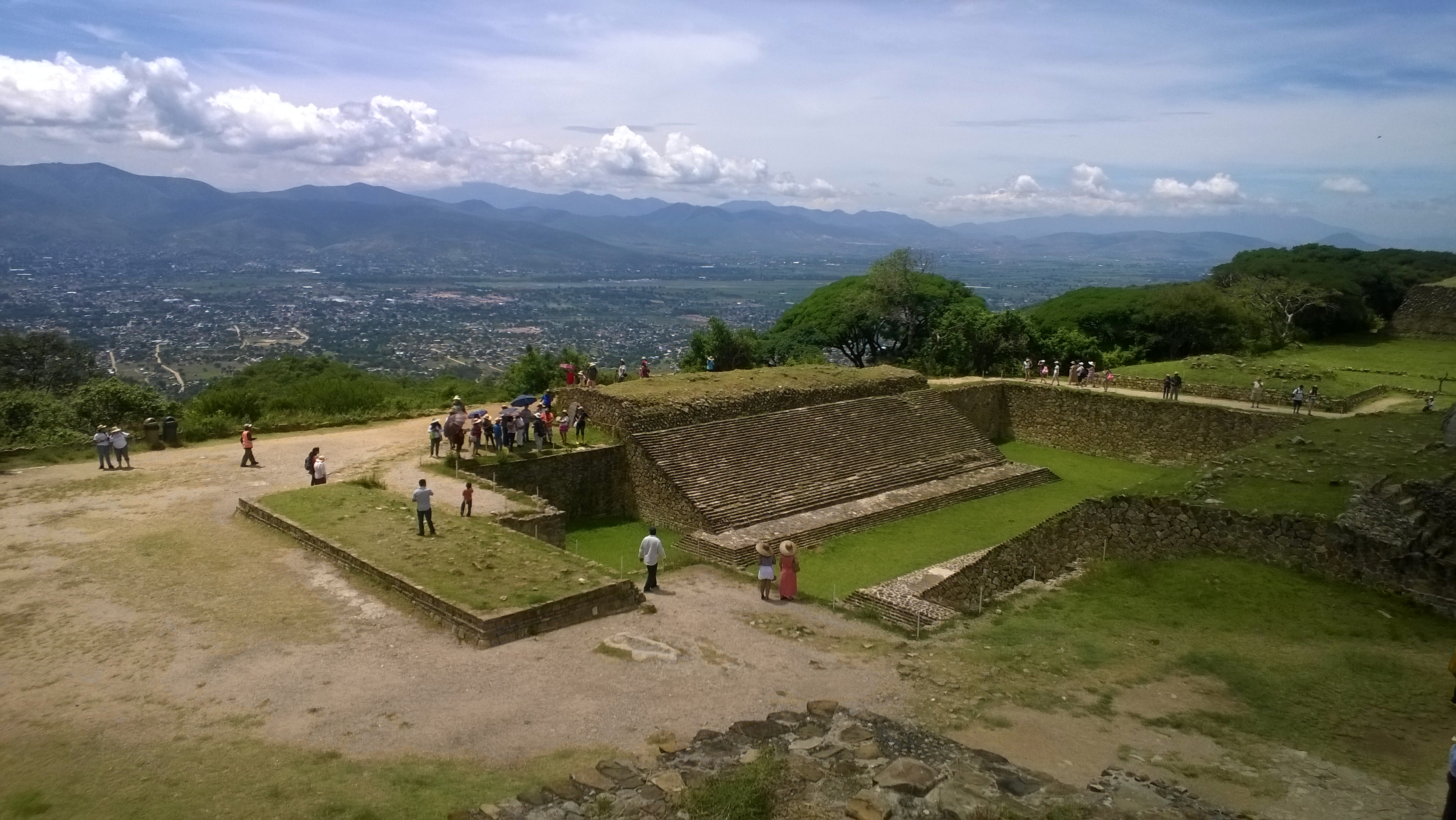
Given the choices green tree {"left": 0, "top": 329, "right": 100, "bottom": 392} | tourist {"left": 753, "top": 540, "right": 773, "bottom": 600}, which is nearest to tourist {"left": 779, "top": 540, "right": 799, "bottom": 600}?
tourist {"left": 753, "top": 540, "right": 773, "bottom": 600}

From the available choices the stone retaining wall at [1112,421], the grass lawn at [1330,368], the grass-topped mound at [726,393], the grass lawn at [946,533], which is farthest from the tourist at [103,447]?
the grass lawn at [1330,368]

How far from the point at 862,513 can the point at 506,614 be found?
9.63 meters

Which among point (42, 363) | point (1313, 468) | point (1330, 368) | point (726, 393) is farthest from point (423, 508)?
point (1330, 368)

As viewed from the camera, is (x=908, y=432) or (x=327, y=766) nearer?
(x=327, y=766)

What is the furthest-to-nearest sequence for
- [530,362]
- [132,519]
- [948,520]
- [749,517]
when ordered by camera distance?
[530,362], [948,520], [749,517], [132,519]

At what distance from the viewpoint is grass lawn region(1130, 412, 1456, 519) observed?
14289 mm

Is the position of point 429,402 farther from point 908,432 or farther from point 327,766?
point 327,766

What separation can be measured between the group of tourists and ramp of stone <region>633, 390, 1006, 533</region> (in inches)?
220

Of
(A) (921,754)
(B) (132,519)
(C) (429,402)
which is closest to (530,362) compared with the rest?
(C) (429,402)

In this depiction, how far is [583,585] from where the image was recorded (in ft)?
36.9

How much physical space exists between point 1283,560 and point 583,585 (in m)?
10.4

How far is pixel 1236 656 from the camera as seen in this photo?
10.4 meters

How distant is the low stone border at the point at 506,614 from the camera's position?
32.8 ft

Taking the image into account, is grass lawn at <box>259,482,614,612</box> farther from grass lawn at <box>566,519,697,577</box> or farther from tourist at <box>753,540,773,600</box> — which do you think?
tourist at <box>753,540,773,600</box>
